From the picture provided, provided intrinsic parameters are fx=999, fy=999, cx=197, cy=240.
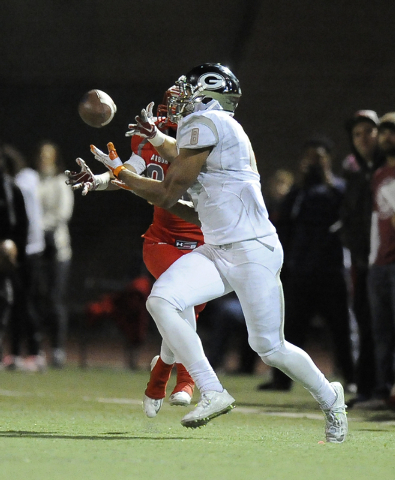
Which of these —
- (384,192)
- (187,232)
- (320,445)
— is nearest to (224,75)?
(187,232)

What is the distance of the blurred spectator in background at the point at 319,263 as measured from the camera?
940cm

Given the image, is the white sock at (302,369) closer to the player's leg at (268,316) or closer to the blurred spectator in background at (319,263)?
the player's leg at (268,316)

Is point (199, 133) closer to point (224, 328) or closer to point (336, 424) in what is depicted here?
point (336, 424)

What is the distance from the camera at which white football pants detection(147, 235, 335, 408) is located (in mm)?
5035

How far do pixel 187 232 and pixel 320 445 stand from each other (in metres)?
1.84

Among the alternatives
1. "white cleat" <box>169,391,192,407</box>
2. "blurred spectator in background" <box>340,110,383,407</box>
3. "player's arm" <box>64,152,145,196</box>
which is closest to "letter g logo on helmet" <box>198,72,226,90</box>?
"player's arm" <box>64,152,145,196</box>

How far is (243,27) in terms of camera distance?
14.4 meters

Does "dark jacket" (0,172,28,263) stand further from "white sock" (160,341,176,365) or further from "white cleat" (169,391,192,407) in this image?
"white cleat" (169,391,192,407)

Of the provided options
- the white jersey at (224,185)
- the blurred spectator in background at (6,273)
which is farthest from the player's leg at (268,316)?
the blurred spectator in background at (6,273)

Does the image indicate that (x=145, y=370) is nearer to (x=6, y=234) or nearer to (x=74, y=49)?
(x=6, y=234)

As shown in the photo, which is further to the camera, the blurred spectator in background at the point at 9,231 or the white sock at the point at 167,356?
the blurred spectator in background at the point at 9,231

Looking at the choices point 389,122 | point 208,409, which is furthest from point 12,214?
point 208,409

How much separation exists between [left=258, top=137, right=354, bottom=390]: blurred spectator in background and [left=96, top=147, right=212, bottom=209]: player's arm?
440 centimetres

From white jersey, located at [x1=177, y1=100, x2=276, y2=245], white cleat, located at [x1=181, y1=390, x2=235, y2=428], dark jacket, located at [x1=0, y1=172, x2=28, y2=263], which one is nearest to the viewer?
white cleat, located at [x1=181, y1=390, x2=235, y2=428]
